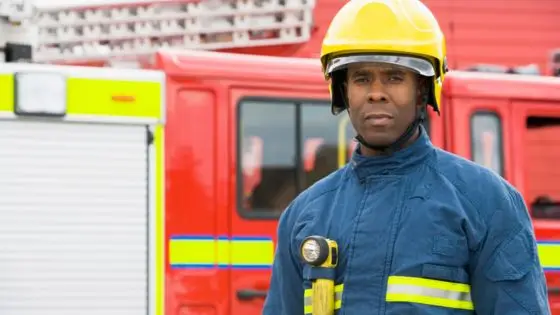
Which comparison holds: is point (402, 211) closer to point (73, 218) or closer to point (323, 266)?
point (323, 266)

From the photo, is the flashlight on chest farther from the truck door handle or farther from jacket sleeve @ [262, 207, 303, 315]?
the truck door handle

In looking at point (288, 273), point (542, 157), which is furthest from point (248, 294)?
point (288, 273)

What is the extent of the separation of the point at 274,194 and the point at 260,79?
1.99 ft

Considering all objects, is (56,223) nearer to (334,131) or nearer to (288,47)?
(334,131)

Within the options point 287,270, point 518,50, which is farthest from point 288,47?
point 518,50

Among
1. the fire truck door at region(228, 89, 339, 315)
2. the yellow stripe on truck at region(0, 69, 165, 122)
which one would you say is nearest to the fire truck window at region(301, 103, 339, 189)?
the fire truck door at region(228, 89, 339, 315)

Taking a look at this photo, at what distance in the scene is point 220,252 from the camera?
534 centimetres

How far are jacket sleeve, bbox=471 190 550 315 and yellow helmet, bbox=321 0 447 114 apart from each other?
33cm

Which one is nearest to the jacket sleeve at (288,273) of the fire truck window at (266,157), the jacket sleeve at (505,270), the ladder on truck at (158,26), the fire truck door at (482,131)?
the jacket sleeve at (505,270)

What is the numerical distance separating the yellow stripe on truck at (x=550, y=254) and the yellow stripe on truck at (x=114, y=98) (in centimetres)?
221

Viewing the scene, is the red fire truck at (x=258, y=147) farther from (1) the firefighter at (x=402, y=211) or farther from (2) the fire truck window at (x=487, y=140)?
(1) the firefighter at (x=402, y=211)

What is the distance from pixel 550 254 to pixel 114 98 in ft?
8.23

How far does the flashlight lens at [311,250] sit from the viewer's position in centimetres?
208

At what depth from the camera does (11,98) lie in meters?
5.10
